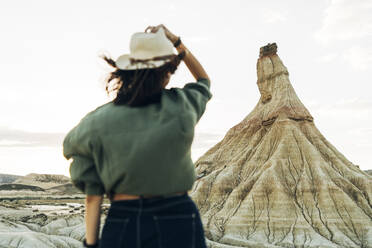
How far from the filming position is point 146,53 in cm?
225

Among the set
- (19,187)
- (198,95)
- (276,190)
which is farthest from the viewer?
(19,187)

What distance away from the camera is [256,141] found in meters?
35.8

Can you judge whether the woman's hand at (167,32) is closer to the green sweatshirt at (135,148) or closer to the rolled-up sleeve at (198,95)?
the rolled-up sleeve at (198,95)

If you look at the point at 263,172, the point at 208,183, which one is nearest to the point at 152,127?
the point at 263,172

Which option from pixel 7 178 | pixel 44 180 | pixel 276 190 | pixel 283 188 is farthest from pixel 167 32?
pixel 7 178

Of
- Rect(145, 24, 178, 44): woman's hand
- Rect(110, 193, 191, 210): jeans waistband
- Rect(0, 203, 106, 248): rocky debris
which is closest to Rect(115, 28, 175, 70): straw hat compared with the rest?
Rect(145, 24, 178, 44): woman's hand

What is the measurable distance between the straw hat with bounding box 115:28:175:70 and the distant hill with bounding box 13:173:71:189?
11315cm

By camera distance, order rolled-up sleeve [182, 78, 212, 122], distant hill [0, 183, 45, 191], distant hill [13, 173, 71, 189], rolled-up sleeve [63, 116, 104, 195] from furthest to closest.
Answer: distant hill [13, 173, 71, 189] < distant hill [0, 183, 45, 191] < rolled-up sleeve [182, 78, 212, 122] < rolled-up sleeve [63, 116, 104, 195]

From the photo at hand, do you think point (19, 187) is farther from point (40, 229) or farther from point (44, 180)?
point (40, 229)

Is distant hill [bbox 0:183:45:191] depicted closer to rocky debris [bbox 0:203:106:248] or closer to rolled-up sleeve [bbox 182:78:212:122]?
rocky debris [bbox 0:203:106:248]

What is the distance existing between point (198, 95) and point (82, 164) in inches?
24.7

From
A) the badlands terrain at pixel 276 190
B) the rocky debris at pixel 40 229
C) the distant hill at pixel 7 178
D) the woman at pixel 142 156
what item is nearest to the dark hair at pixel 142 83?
the woman at pixel 142 156

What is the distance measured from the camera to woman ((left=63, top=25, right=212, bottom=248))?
6.76 ft

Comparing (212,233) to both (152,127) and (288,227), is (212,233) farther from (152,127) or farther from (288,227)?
(152,127)
